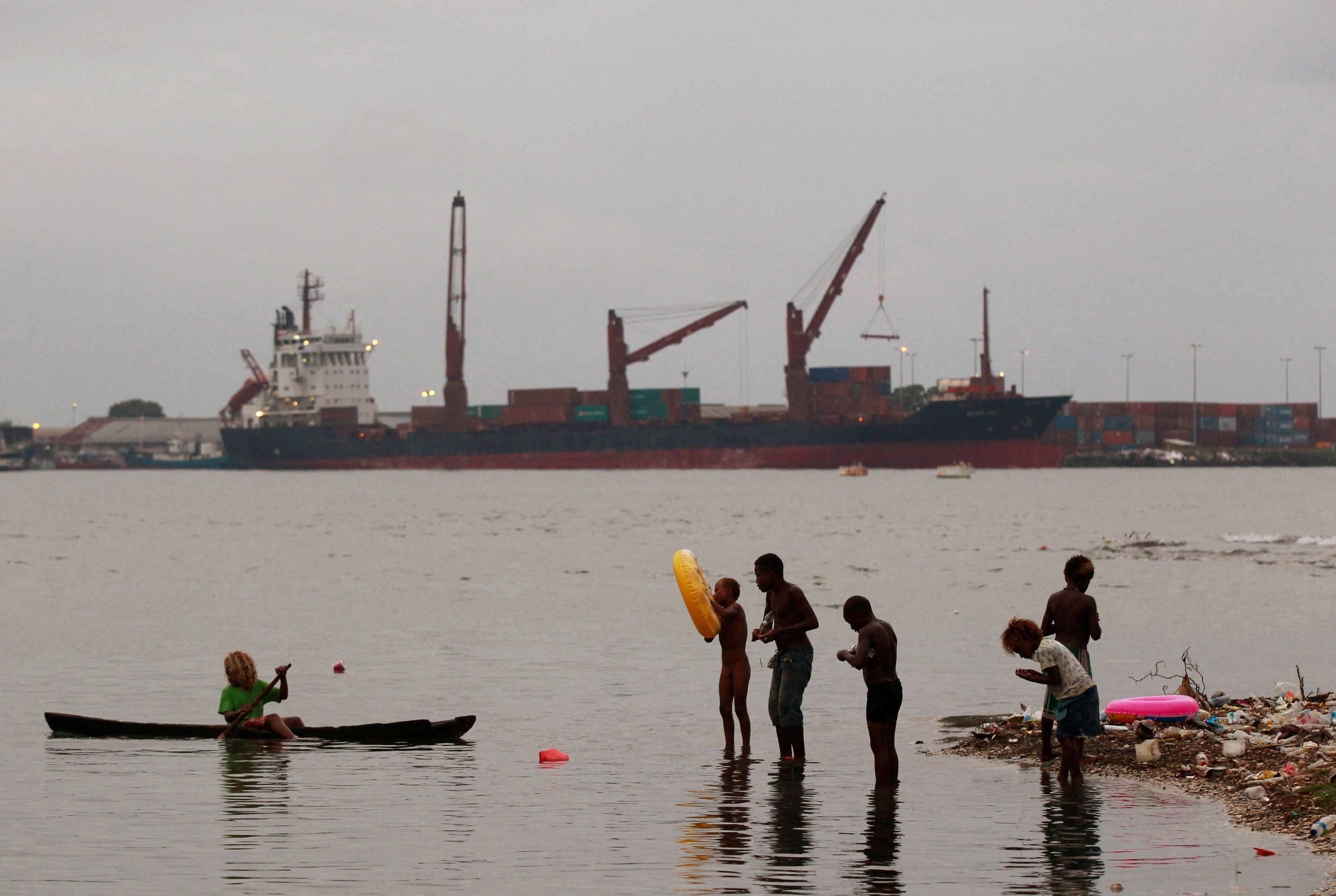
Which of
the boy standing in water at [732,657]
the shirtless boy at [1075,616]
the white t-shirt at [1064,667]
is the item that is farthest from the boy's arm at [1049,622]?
the boy standing in water at [732,657]

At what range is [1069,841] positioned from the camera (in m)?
9.95

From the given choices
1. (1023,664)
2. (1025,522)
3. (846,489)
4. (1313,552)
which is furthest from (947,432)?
(1023,664)

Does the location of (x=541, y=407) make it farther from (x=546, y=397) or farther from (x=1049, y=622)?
(x=1049, y=622)

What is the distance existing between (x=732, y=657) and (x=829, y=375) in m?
122

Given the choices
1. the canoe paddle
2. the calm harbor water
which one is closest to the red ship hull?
the calm harbor water

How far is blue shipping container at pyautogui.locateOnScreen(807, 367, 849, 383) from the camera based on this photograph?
133125 mm

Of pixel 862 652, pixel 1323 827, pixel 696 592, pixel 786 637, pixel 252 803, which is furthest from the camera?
pixel 696 592

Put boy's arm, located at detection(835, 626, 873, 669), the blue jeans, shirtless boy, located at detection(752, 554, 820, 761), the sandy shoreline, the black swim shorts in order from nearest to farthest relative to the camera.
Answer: the sandy shoreline, boy's arm, located at detection(835, 626, 873, 669), the black swim shorts, shirtless boy, located at detection(752, 554, 820, 761), the blue jeans

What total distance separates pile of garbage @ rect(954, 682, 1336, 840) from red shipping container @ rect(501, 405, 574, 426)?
119 m

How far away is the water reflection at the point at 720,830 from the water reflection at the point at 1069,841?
179 cm

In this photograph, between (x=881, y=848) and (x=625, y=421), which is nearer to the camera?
(x=881, y=848)

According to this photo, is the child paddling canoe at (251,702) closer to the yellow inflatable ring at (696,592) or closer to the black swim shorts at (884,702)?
the yellow inflatable ring at (696,592)

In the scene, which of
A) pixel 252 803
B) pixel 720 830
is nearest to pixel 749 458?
pixel 252 803

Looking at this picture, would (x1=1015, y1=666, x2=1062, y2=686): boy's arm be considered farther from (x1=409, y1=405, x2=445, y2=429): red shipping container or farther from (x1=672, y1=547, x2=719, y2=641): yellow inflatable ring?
(x1=409, y1=405, x2=445, y2=429): red shipping container
